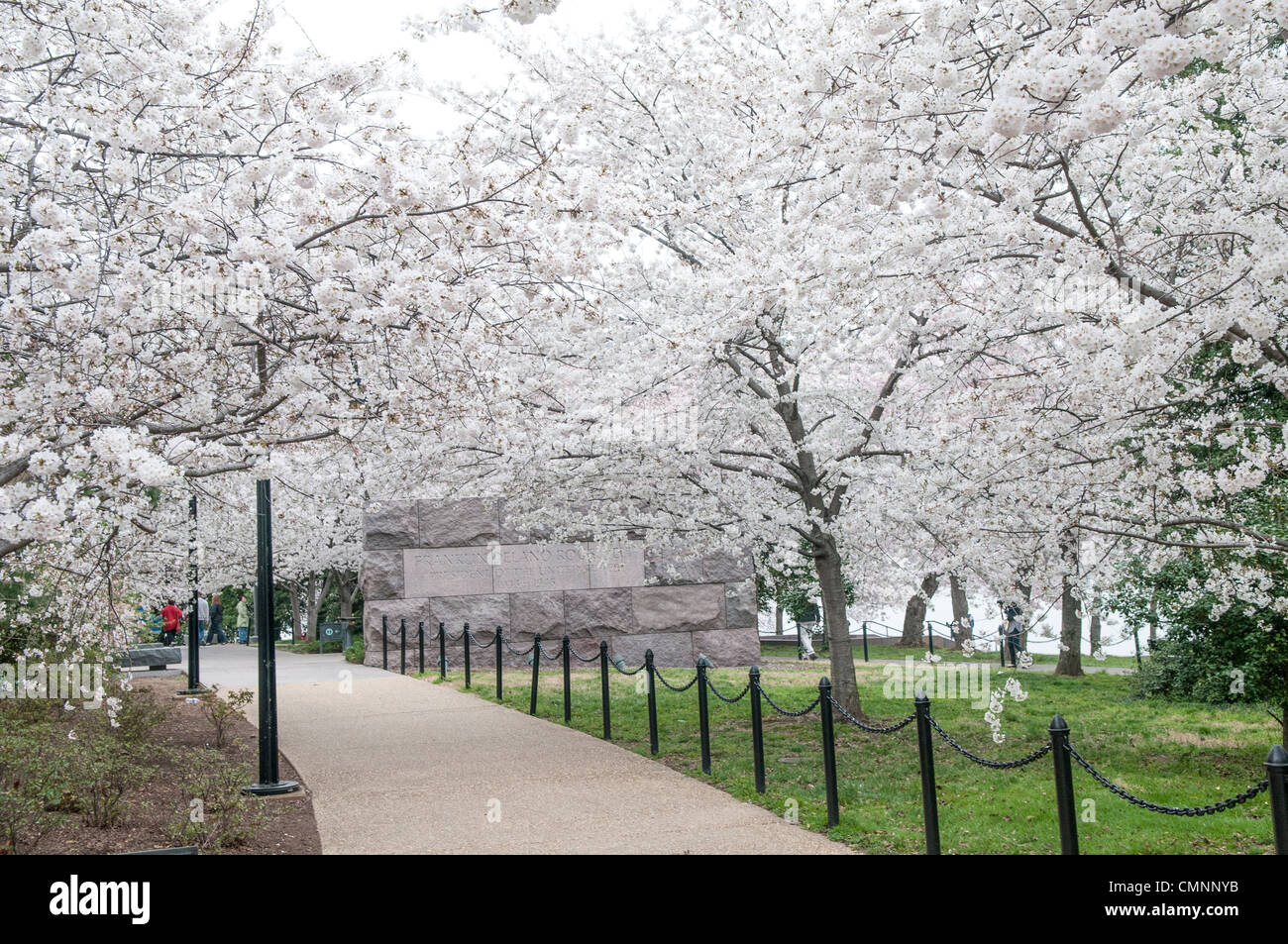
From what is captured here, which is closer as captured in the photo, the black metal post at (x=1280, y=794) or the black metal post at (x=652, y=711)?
the black metal post at (x=1280, y=794)

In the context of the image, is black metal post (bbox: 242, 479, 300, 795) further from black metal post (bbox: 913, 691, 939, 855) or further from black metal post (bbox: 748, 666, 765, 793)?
black metal post (bbox: 913, 691, 939, 855)

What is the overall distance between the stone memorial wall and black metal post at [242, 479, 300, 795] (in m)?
8.90

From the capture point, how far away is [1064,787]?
5125 millimetres

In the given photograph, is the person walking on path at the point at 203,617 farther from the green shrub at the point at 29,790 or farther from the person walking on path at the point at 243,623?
the green shrub at the point at 29,790

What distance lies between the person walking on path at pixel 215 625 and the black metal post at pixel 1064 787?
101 feet

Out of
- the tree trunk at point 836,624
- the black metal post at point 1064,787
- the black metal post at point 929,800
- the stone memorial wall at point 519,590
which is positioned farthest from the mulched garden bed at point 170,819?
the stone memorial wall at point 519,590

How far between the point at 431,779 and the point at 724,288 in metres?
4.38

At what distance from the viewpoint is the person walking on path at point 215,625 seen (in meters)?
32.2

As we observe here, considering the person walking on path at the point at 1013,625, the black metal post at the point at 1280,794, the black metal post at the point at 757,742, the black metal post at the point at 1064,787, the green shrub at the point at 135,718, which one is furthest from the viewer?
the green shrub at the point at 135,718

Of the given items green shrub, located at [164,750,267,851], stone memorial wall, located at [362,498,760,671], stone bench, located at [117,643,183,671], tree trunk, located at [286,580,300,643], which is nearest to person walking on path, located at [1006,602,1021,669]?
green shrub, located at [164,750,267,851]

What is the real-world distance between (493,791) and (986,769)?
159 inches

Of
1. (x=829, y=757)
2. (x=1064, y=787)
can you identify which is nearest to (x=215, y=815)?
(x=829, y=757)

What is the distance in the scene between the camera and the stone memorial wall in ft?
57.0

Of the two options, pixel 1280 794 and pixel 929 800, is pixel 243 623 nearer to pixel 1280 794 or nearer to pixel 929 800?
pixel 929 800
